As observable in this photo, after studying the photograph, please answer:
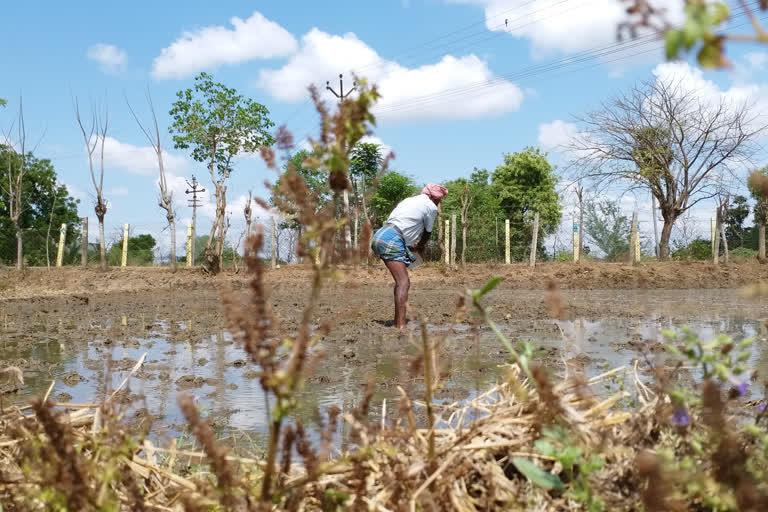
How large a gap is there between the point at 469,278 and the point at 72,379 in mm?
17739

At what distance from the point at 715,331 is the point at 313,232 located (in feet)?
28.4

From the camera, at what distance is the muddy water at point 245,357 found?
15.2 feet

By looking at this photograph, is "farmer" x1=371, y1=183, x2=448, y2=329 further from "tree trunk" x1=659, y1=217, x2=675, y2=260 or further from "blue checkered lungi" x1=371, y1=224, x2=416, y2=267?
"tree trunk" x1=659, y1=217, x2=675, y2=260

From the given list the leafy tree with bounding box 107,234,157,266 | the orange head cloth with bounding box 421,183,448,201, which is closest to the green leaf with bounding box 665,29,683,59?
the orange head cloth with bounding box 421,183,448,201

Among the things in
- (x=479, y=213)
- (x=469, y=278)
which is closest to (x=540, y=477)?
(x=469, y=278)

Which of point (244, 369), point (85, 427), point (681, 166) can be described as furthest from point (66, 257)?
point (85, 427)

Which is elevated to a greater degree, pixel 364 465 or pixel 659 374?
pixel 659 374

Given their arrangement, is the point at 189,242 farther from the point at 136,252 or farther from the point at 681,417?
the point at 681,417

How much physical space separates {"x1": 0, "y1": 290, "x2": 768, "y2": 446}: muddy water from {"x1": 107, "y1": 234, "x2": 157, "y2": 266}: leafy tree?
25.4 metres

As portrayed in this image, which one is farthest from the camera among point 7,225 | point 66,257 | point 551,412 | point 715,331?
point 7,225

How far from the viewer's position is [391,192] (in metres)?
41.9

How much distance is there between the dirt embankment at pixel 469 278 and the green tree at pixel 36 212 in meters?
20.1

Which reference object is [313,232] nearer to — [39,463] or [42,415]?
[42,415]

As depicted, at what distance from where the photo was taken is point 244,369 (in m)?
6.19
